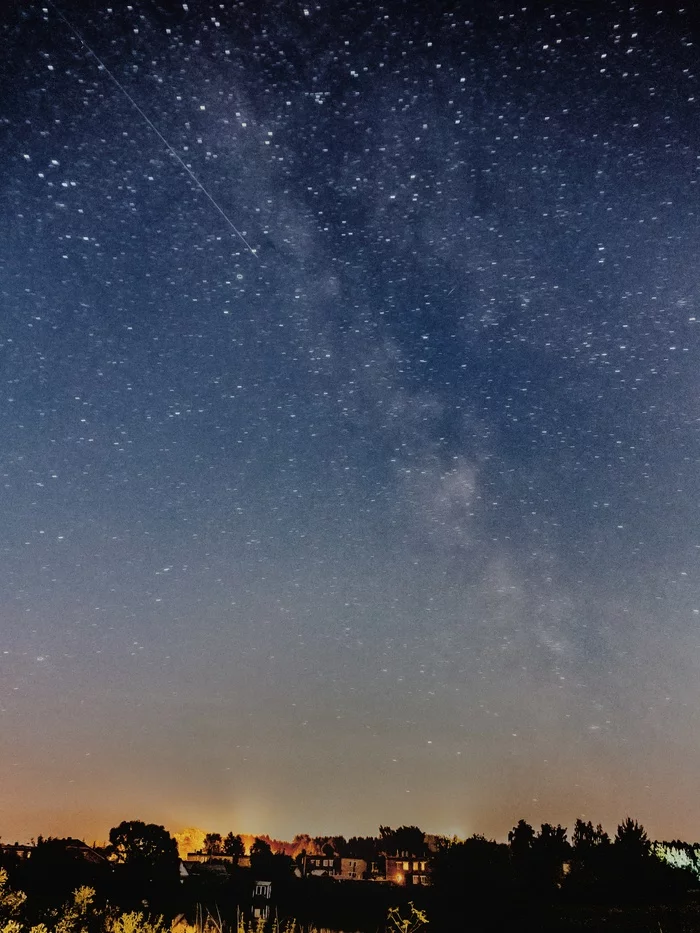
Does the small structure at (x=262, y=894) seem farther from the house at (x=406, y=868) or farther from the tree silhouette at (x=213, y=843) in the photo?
the tree silhouette at (x=213, y=843)

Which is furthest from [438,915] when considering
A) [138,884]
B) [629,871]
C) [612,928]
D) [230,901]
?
[230,901]

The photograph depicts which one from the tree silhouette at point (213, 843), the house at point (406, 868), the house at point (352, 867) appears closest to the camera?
the house at point (406, 868)

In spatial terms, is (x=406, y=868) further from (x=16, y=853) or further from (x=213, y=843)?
(x=16, y=853)

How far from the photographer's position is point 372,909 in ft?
104

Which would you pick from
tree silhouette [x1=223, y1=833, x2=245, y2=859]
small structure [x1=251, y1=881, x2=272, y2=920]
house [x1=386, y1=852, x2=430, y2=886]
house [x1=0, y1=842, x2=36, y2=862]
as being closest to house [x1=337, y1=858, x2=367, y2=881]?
house [x1=386, y1=852, x2=430, y2=886]

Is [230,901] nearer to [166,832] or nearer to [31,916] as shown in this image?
[31,916]

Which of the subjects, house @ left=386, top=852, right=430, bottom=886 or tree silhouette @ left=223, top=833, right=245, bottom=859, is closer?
house @ left=386, top=852, right=430, bottom=886

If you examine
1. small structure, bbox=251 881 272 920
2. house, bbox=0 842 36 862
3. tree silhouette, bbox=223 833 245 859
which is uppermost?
tree silhouette, bbox=223 833 245 859

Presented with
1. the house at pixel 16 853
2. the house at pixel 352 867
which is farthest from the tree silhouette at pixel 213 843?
the house at pixel 16 853

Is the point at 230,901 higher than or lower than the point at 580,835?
A: lower

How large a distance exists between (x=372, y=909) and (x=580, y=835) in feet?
110

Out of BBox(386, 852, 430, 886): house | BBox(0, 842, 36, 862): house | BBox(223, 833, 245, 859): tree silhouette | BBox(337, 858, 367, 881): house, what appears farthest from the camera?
BBox(223, 833, 245, 859): tree silhouette

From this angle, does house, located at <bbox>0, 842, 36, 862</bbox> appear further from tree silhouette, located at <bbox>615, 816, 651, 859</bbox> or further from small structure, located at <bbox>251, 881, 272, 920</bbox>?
tree silhouette, located at <bbox>615, 816, 651, 859</bbox>

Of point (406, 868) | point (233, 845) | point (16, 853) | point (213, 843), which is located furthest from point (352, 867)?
point (16, 853)
